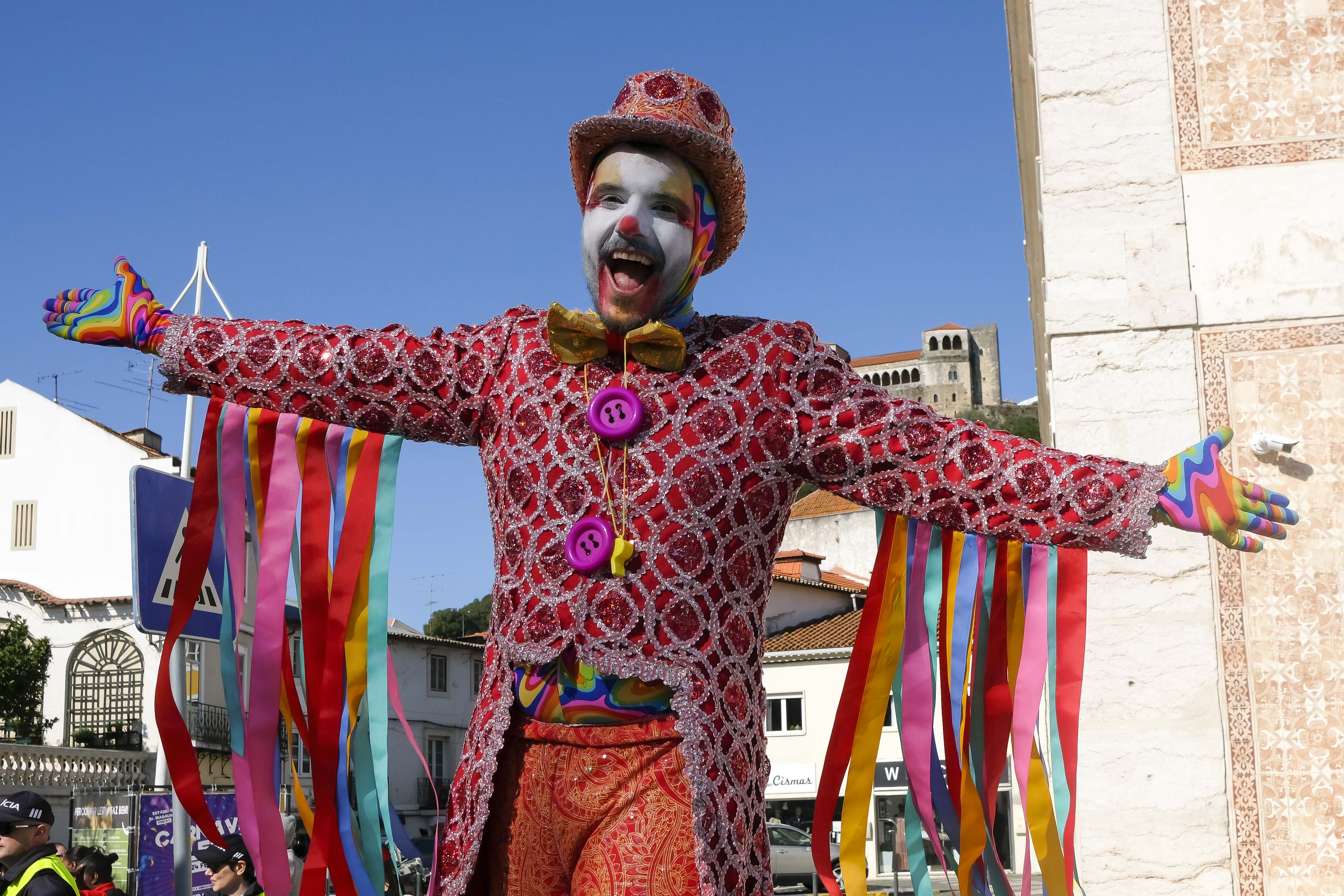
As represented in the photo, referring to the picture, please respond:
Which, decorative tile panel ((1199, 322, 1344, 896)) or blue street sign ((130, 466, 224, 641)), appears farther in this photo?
decorative tile panel ((1199, 322, 1344, 896))

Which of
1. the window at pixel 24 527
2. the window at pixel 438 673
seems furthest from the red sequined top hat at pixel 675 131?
the window at pixel 438 673

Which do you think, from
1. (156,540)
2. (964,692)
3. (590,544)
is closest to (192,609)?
(156,540)

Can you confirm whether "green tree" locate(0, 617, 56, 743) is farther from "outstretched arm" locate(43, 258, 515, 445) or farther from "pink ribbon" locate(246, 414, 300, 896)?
"outstretched arm" locate(43, 258, 515, 445)

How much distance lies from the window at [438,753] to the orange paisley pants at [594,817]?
31819 mm

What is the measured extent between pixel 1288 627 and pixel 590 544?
4.77 m

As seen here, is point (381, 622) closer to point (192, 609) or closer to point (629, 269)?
point (192, 609)

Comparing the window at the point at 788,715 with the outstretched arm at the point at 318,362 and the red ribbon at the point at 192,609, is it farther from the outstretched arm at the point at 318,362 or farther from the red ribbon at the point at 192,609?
the outstretched arm at the point at 318,362

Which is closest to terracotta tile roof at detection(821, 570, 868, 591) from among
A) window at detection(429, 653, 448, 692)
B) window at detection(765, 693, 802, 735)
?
window at detection(765, 693, 802, 735)

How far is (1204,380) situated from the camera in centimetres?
641

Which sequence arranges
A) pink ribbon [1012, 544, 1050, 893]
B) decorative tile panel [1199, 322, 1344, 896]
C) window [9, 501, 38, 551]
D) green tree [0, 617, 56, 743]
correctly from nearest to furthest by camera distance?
pink ribbon [1012, 544, 1050, 893]
decorative tile panel [1199, 322, 1344, 896]
green tree [0, 617, 56, 743]
window [9, 501, 38, 551]

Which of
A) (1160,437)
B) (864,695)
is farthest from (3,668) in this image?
(864,695)

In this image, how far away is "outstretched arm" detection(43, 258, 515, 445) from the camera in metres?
2.63

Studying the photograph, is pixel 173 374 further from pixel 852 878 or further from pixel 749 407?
pixel 852 878

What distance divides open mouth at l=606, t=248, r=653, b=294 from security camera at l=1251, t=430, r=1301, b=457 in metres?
4.58
